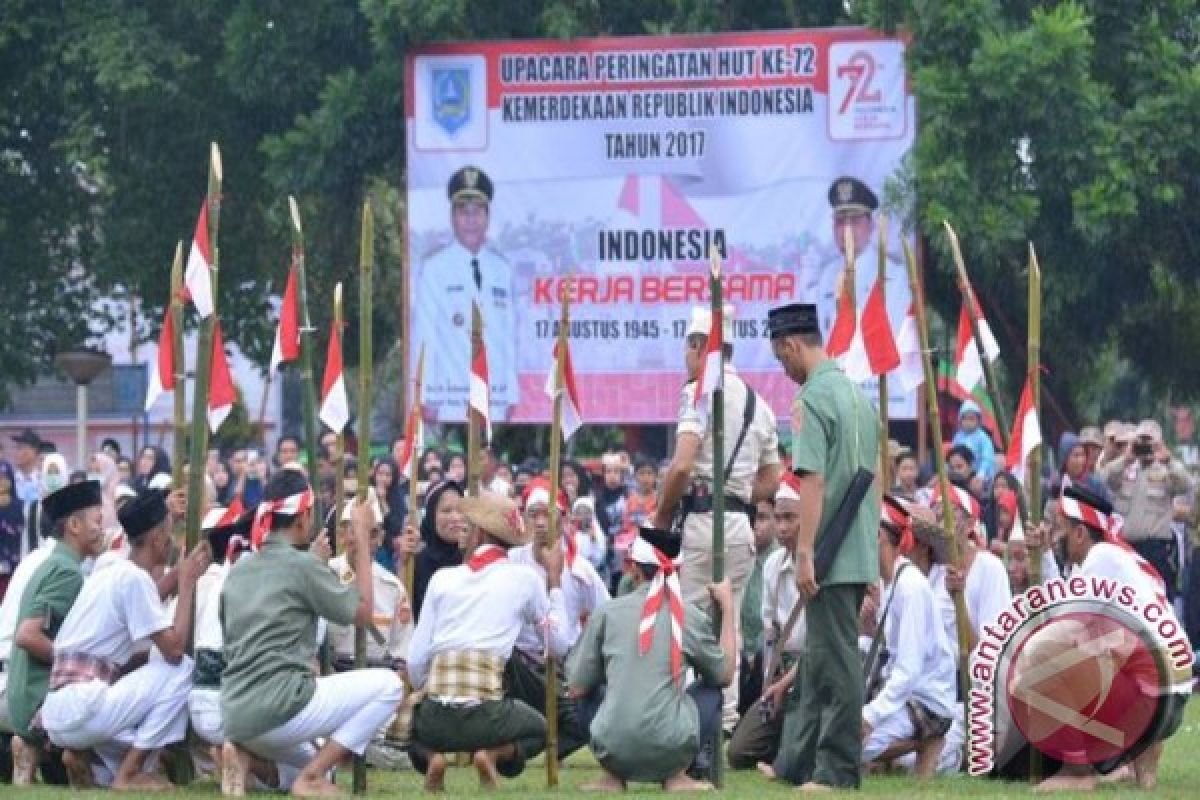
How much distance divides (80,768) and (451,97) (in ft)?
51.0

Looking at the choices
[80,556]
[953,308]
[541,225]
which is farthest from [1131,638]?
[953,308]

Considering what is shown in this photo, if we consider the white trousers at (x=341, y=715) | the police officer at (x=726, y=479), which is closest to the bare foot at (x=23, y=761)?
the white trousers at (x=341, y=715)

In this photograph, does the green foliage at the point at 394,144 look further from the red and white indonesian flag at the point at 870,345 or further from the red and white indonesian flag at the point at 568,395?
the red and white indonesian flag at the point at 568,395

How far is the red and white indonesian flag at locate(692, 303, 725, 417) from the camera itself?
13.4 m

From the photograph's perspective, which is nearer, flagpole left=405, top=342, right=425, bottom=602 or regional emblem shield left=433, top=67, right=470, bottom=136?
flagpole left=405, top=342, right=425, bottom=602

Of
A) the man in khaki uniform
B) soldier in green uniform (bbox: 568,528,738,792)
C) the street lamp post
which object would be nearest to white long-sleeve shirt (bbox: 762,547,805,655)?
soldier in green uniform (bbox: 568,528,738,792)

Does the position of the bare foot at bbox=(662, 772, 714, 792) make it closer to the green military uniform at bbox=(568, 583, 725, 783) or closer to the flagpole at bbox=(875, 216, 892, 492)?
the green military uniform at bbox=(568, 583, 725, 783)

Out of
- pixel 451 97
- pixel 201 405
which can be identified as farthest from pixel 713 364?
pixel 451 97

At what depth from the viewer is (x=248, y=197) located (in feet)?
105

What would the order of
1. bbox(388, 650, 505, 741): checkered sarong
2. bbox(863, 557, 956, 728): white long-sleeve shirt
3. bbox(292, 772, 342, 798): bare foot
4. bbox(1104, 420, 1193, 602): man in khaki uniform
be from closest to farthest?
bbox(292, 772, 342, 798): bare foot < bbox(388, 650, 505, 741): checkered sarong < bbox(863, 557, 956, 728): white long-sleeve shirt < bbox(1104, 420, 1193, 602): man in khaki uniform

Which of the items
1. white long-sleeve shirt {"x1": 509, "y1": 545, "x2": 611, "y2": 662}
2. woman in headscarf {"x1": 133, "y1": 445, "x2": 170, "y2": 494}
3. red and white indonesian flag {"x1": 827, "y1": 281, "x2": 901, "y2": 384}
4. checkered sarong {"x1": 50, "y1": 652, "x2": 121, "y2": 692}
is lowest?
checkered sarong {"x1": 50, "y1": 652, "x2": 121, "y2": 692}

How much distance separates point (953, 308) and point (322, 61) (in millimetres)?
7312

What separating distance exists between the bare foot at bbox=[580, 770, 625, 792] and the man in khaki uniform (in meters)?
9.62

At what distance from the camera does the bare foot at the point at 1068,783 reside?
12.9 metres
